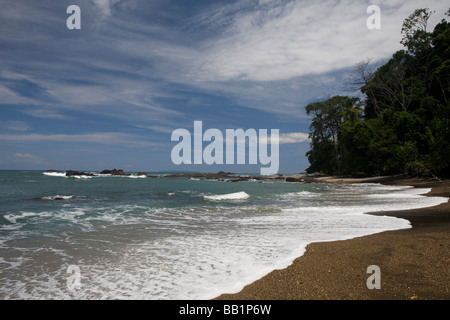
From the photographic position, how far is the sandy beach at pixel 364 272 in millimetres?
4168

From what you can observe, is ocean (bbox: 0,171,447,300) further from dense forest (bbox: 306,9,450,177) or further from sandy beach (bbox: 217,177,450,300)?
A: dense forest (bbox: 306,9,450,177)

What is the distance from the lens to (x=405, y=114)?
113ft

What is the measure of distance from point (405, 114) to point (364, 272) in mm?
36422

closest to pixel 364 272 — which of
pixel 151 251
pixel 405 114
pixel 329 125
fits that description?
pixel 151 251

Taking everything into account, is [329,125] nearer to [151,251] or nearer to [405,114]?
[405,114]

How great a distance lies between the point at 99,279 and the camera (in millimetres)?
5086

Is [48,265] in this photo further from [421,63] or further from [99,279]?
[421,63]

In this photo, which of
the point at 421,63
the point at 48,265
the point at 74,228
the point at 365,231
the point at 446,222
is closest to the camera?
the point at 48,265

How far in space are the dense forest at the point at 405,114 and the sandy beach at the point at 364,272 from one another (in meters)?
25.7

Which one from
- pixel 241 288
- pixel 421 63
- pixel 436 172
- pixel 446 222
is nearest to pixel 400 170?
pixel 436 172

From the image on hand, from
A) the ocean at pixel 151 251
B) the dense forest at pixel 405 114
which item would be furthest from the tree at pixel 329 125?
the ocean at pixel 151 251

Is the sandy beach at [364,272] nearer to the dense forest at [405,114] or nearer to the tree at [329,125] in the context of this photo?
the dense forest at [405,114]

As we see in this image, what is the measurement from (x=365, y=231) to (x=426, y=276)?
165 inches

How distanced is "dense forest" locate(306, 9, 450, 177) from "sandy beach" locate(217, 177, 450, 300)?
1014 inches
